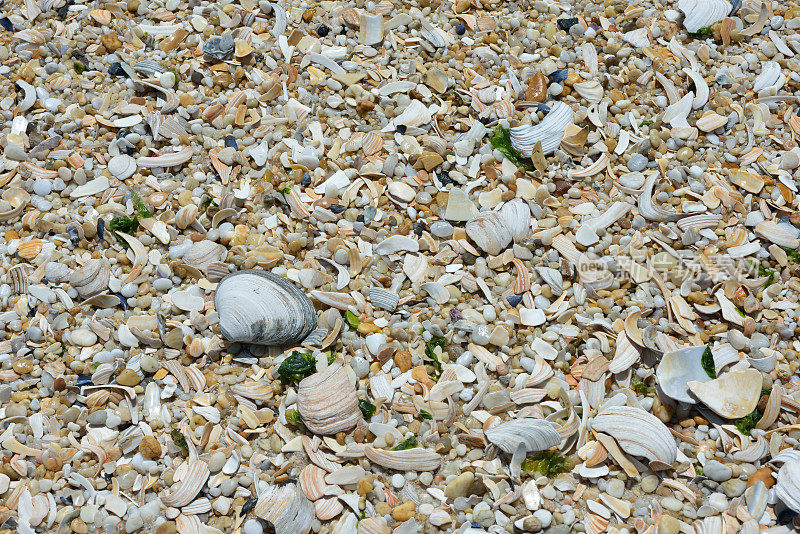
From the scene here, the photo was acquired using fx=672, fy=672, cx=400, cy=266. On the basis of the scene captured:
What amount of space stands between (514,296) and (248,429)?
3.28 feet

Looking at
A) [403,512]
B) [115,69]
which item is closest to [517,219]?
[403,512]

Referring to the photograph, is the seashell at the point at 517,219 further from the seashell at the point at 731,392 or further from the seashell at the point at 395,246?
the seashell at the point at 731,392

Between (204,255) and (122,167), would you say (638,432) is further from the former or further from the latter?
(122,167)

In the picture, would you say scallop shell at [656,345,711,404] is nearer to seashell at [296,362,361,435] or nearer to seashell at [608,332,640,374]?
seashell at [608,332,640,374]

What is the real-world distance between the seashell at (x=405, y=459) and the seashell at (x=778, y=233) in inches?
57.6

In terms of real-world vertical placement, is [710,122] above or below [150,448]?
above

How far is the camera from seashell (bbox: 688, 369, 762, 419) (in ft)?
6.78

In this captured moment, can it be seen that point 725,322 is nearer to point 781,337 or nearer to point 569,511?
point 781,337

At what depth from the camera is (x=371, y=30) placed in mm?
3129

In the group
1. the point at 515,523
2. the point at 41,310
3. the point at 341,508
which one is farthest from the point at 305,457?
the point at 41,310

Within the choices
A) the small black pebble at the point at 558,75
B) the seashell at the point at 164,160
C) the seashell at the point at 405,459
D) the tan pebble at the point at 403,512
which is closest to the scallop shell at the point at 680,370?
the seashell at the point at 405,459

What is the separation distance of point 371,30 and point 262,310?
1.59m

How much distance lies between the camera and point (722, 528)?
6.13ft

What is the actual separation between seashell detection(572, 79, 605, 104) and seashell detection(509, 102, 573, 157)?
0.20 metres
